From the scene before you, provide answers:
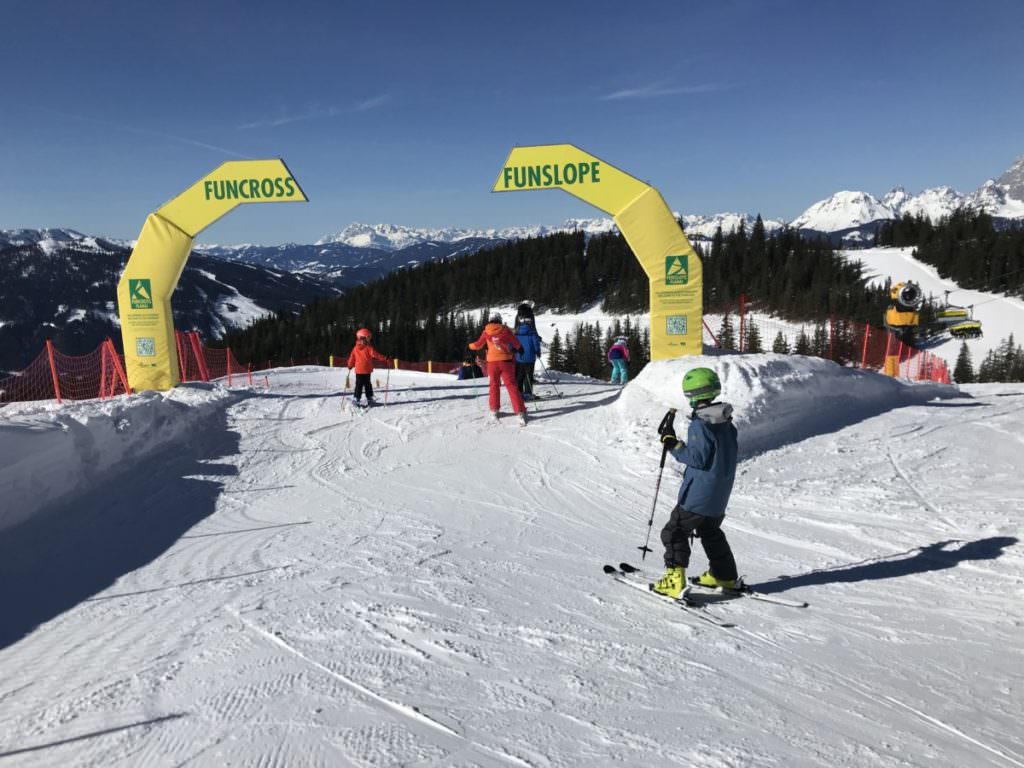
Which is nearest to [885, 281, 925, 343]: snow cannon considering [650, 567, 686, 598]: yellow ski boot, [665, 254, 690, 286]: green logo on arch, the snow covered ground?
[665, 254, 690, 286]: green logo on arch

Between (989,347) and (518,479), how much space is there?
249 ft

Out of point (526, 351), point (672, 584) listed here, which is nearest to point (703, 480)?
point (672, 584)

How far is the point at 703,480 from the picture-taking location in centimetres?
434

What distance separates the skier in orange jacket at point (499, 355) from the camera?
10.5 meters

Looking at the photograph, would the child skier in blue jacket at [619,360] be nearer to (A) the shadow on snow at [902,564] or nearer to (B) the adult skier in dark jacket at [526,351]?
(B) the adult skier in dark jacket at [526,351]

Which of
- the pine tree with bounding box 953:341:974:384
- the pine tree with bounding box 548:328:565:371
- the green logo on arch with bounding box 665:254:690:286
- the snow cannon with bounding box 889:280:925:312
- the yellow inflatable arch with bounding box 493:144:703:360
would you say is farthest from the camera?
the pine tree with bounding box 548:328:565:371

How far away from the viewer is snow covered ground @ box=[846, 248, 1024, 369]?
65062mm

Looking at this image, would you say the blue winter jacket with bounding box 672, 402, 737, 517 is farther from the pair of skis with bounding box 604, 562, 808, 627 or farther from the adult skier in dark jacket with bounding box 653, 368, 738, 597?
the pair of skis with bounding box 604, 562, 808, 627

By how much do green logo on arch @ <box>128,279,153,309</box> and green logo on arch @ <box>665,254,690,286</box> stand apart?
36.9ft

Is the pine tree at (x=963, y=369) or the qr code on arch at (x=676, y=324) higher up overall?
the qr code on arch at (x=676, y=324)

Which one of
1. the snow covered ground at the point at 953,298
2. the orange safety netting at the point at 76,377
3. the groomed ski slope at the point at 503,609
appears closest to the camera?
the groomed ski slope at the point at 503,609

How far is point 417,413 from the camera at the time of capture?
12258 millimetres

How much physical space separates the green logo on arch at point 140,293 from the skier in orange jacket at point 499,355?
7811 millimetres

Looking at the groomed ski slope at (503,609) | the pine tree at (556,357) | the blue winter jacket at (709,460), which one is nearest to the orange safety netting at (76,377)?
the groomed ski slope at (503,609)
